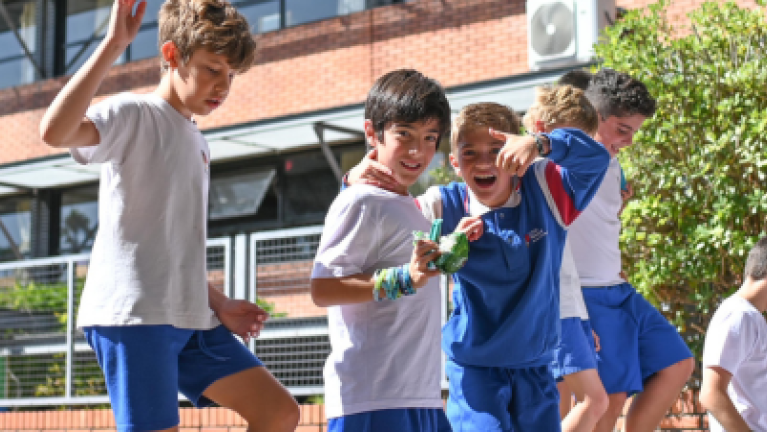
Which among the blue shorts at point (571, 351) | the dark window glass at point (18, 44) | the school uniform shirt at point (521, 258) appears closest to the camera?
the school uniform shirt at point (521, 258)

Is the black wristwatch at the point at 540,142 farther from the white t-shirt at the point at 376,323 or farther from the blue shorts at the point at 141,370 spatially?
the blue shorts at the point at 141,370

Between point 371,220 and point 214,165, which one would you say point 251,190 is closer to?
point 214,165

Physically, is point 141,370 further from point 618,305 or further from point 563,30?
point 563,30

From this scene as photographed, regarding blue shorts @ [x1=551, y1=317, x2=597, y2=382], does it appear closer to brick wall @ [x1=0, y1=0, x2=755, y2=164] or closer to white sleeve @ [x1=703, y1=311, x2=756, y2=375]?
white sleeve @ [x1=703, y1=311, x2=756, y2=375]

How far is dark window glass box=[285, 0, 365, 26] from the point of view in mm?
15258

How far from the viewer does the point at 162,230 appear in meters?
3.17

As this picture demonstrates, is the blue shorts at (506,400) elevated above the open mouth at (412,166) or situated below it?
below

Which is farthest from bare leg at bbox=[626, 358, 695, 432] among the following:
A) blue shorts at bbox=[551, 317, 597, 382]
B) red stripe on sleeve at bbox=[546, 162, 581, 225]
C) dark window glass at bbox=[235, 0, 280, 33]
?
dark window glass at bbox=[235, 0, 280, 33]

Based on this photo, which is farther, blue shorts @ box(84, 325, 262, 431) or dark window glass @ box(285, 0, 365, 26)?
dark window glass @ box(285, 0, 365, 26)

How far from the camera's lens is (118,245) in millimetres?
3131

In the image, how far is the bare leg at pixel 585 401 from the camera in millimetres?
4355

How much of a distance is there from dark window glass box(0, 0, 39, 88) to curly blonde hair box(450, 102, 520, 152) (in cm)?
1654

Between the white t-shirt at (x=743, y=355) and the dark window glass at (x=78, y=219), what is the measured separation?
14.4m

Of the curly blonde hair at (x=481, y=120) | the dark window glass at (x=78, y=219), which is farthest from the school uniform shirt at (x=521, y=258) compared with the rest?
the dark window glass at (x=78, y=219)
